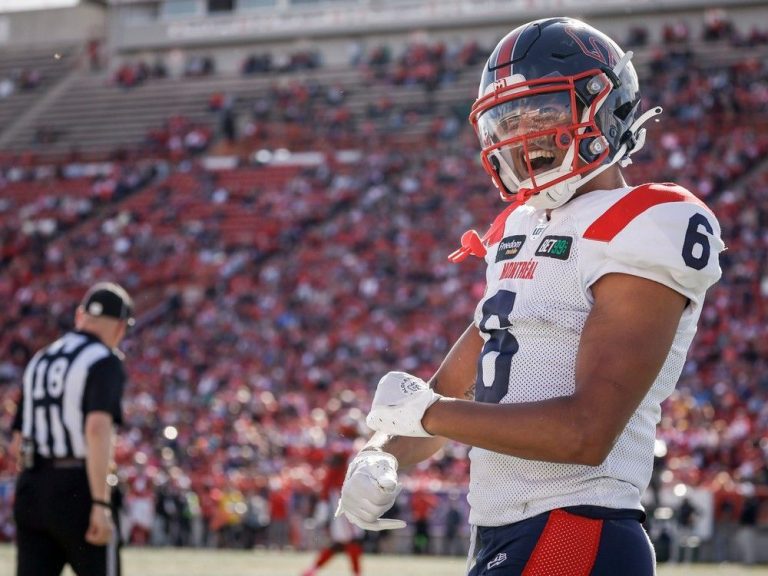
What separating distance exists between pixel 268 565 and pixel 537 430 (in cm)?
1156

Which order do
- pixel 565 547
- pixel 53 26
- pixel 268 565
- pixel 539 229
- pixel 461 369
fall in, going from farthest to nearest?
pixel 53 26 < pixel 268 565 < pixel 461 369 < pixel 539 229 < pixel 565 547

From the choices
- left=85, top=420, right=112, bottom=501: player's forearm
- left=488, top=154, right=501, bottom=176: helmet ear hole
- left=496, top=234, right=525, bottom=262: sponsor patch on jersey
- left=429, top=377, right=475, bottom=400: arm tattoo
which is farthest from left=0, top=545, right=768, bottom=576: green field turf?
left=488, top=154, right=501, bottom=176: helmet ear hole

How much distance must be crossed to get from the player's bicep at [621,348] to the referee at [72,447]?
3.41 metres

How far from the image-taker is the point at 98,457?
5.42 meters

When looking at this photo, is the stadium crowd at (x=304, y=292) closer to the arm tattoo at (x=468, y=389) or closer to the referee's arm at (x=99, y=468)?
the referee's arm at (x=99, y=468)

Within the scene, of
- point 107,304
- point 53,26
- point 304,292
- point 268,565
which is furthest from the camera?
point 53,26

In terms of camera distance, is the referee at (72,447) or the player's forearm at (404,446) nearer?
the player's forearm at (404,446)

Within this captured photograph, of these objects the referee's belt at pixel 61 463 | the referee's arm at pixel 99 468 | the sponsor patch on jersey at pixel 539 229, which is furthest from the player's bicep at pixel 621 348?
the referee's belt at pixel 61 463

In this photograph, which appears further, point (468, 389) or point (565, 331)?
point (468, 389)

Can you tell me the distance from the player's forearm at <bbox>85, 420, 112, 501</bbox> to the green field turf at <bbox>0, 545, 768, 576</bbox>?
5.98 m

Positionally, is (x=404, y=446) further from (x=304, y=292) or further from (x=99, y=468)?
(x=304, y=292)

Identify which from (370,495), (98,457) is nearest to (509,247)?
(370,495)

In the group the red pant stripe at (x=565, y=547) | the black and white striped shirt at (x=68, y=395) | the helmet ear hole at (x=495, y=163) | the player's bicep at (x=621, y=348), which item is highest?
the helmet ear hole at (x=495, y=163)

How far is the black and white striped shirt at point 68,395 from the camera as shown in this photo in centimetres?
555
